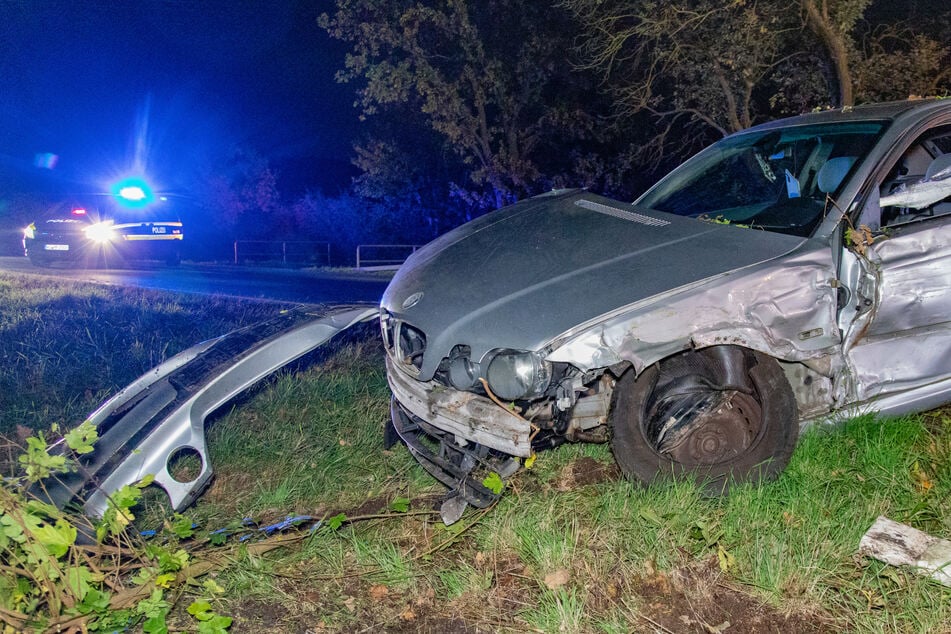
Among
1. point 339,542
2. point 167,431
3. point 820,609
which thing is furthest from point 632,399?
point 167,431

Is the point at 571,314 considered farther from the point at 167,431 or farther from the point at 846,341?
the point at 167,431

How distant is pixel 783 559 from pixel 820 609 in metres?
0.23

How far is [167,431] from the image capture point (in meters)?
3.45

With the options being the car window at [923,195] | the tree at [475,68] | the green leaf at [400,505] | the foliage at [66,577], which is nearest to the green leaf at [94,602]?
the foliage at [66,577]

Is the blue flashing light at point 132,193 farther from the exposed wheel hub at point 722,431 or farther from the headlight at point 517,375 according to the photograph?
the exposed wheel hub at point 722,431

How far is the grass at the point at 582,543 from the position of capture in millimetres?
2668

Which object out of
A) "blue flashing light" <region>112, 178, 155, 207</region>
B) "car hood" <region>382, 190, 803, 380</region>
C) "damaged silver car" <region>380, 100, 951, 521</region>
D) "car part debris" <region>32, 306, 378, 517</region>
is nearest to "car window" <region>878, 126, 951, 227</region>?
"damaged silver car" <region>380, 100, 951, 521</region>

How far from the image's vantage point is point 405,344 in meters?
3.76

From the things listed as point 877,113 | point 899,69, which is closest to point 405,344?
point 877,113

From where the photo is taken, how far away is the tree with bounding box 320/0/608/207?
1891 cm

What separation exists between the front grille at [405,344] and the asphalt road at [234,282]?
6.76 metres

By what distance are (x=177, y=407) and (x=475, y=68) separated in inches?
703

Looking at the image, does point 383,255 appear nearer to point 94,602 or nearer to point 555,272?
point 555,272

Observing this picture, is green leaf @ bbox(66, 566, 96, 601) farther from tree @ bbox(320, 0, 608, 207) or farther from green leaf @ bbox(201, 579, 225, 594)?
tree @ bbox(320, 0, 608, 207)
